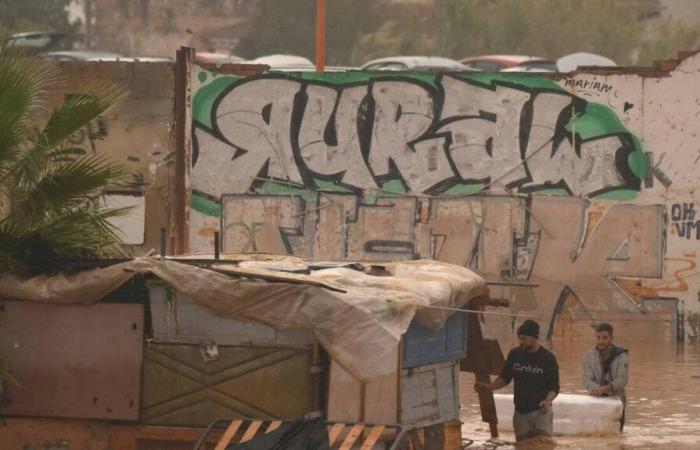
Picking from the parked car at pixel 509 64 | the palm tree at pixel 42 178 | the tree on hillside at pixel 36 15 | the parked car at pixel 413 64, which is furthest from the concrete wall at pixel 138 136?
the tree on hillside at pixel 36 15

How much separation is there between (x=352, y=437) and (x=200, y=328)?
174 cm

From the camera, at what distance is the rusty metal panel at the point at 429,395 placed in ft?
42.5

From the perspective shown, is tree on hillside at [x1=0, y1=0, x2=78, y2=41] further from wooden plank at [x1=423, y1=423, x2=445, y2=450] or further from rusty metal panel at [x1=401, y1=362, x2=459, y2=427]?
wooden plank at [x1=423, y1=423, x2=445, y2=450]

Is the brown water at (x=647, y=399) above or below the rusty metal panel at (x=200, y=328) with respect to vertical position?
→ below

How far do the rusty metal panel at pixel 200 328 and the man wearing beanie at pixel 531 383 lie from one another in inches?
133

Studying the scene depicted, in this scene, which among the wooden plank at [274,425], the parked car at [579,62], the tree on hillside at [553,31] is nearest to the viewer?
the wooden plank at [274,425]

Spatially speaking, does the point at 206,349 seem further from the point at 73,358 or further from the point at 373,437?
the point at 373,437

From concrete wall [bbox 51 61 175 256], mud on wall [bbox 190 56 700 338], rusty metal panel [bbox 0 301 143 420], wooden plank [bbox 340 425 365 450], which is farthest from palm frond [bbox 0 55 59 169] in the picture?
mud on wall [bbox 190 56 700 338]

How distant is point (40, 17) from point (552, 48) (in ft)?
75.2

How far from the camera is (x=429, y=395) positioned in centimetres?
1341

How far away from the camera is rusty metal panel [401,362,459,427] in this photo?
12945 mm

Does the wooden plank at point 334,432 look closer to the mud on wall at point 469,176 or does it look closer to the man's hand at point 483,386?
the man's hand at point 483,386

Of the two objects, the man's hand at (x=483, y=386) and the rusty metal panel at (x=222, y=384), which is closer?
the rusty metal panel at (x=222, y=384)

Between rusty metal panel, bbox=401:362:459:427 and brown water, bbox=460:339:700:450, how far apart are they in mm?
1707
